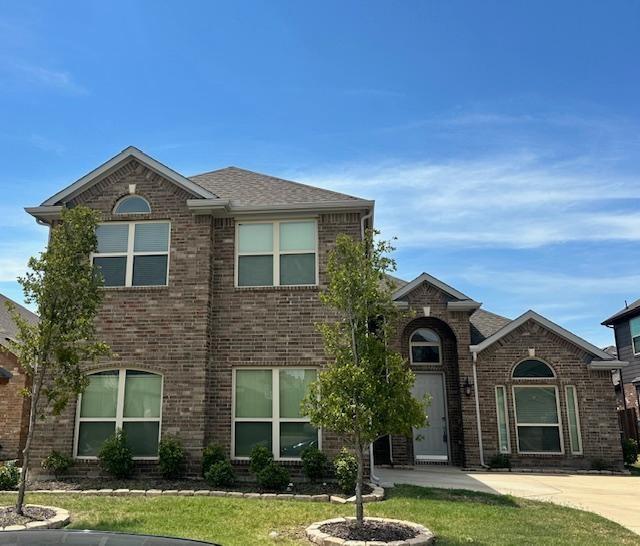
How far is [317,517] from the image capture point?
27.8 ft

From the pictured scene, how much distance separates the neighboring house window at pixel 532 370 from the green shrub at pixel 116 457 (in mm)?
10694

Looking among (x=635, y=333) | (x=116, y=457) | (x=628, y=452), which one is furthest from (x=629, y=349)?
(x=116, y=457)

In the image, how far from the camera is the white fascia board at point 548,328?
15969 mm

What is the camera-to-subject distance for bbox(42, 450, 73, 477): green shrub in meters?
11.4

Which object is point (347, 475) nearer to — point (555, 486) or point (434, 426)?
point (555, 486)

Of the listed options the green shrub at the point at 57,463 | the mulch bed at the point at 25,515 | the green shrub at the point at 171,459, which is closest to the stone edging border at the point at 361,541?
the mulch bed at the point at 25,515

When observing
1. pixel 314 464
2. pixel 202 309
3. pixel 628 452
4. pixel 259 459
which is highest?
pixel 202 309

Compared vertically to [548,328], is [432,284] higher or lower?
higher

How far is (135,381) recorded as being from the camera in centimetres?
1212

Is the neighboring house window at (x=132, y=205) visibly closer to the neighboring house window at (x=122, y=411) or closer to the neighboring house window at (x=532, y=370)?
the neighboring house window at (x=122, y=411)

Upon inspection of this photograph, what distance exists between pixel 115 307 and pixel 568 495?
33.8 ft

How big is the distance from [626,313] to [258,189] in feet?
56.2

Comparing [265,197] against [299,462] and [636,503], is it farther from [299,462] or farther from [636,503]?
[636,503]

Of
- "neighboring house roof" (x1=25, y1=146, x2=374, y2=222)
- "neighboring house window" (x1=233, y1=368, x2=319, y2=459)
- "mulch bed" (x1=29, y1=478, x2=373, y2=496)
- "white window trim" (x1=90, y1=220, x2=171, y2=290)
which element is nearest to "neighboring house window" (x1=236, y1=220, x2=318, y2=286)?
"neighboring house roof" (x1=25, y1=146, x2=374, y2=222)
